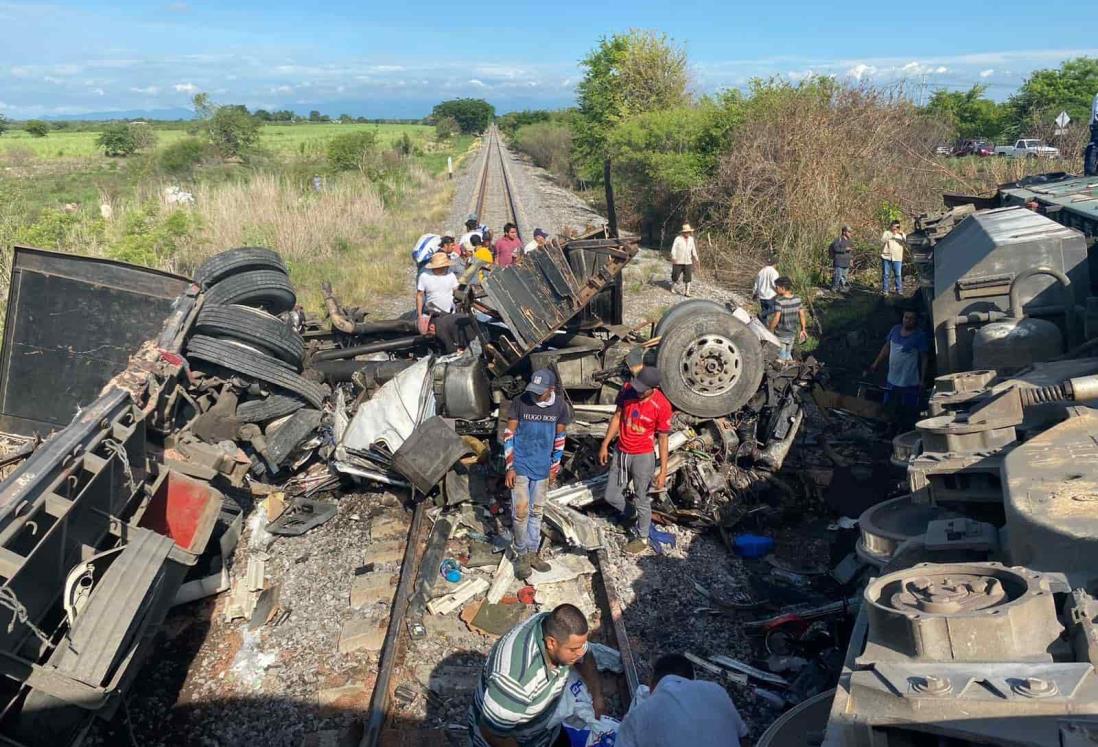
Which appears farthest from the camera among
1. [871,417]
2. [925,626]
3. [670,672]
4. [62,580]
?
[871,417]

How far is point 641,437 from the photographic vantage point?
6727mm

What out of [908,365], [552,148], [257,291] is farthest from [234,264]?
[552,148]

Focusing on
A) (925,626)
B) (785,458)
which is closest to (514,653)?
(925,626)

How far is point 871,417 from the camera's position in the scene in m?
9.36

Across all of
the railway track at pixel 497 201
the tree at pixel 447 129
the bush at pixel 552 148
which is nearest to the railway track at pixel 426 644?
the railway track at pixel 497 201

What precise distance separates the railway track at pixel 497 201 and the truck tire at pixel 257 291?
11.5m

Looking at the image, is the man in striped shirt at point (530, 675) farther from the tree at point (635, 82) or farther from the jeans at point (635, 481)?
the tree at point (635, 82)

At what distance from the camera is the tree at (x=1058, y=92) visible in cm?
3812

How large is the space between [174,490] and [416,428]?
2.48 m

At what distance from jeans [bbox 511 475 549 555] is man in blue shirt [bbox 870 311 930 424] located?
183 inches

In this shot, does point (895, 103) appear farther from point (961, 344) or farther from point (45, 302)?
point (45, 302)

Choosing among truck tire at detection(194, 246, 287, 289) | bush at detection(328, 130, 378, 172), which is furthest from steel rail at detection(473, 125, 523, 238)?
truck tire at detection(194, 246, 287, 289)

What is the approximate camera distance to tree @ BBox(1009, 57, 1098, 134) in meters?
38.1

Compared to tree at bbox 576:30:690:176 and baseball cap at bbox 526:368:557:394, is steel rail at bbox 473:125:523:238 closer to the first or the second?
tree at bbox 576:30:690:176
